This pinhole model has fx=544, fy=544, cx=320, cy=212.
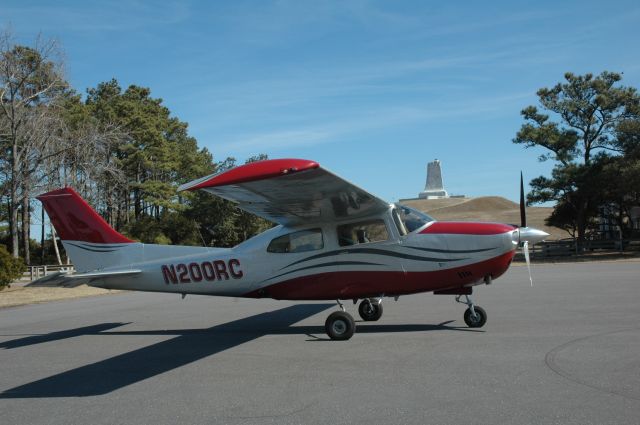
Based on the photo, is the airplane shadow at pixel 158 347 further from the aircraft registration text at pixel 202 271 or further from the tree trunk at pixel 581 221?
the tree trunk at pixel 581 221

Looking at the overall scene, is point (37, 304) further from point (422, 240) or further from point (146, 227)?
point (146, 227)

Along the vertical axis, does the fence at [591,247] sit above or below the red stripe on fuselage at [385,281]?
below

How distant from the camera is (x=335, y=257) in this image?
9805 mm

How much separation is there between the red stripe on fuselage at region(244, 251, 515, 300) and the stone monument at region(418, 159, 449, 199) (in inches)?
4288

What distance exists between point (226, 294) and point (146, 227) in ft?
139

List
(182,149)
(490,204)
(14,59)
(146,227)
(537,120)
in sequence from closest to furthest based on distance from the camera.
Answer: (14,59), (537,120), (146,227), (182,149), (490,204)

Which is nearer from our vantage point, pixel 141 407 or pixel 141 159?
pixel 141 407

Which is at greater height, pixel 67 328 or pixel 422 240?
pixel 422 240

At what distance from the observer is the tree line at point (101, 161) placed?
37.0 meters

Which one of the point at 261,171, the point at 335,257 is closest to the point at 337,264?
the point at 335,257

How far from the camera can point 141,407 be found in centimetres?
582

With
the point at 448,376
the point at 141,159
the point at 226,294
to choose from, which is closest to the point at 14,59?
the point at 141,159

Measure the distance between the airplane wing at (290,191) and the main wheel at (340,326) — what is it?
1788 mm

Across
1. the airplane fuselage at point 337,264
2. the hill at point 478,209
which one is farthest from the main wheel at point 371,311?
the hill at point 478,209
